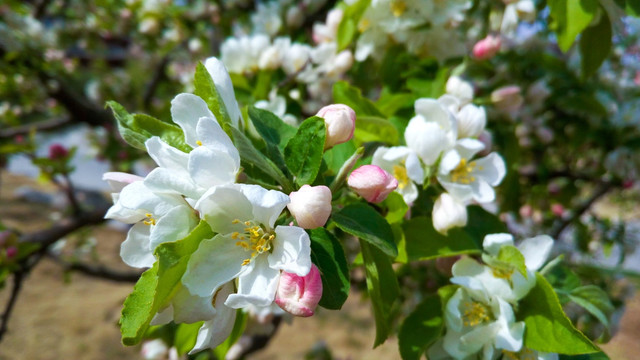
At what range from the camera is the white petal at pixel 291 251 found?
1.76 feet

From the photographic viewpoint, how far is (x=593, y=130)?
1.76 m

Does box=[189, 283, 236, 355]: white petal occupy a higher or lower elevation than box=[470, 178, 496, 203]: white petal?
higher

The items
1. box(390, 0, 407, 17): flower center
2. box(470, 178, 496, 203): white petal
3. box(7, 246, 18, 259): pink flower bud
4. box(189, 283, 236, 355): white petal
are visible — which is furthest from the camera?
box(7, 246, 18, 259): pink flower bud

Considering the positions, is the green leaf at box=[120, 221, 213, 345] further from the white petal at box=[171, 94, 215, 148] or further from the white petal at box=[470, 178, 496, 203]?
the white petal at box=[470, 178, 496, 203]

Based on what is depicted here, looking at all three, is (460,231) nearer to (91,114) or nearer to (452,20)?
(452,20)

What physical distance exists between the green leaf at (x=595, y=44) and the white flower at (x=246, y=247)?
0.97 m

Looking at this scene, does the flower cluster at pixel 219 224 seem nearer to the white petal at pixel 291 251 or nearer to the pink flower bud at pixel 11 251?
the white petal at pixel 291 251

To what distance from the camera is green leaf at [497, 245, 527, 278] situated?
74 cm

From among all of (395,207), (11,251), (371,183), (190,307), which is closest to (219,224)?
(190,307)

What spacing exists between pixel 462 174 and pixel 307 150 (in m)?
0.39

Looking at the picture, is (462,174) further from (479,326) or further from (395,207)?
(479,326)

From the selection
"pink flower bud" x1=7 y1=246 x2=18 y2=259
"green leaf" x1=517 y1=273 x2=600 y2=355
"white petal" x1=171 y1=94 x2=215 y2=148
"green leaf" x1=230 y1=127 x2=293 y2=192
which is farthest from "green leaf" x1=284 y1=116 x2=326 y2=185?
"pink flower bud" x1=7 y1=246 x2=18 y2=259

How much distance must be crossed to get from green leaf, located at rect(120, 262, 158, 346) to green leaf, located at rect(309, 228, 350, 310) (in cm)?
23

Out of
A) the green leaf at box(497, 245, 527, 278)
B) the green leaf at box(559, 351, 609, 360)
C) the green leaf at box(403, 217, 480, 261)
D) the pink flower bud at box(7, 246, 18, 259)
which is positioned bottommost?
the green leaf at box(559, 351, 609, 360)
